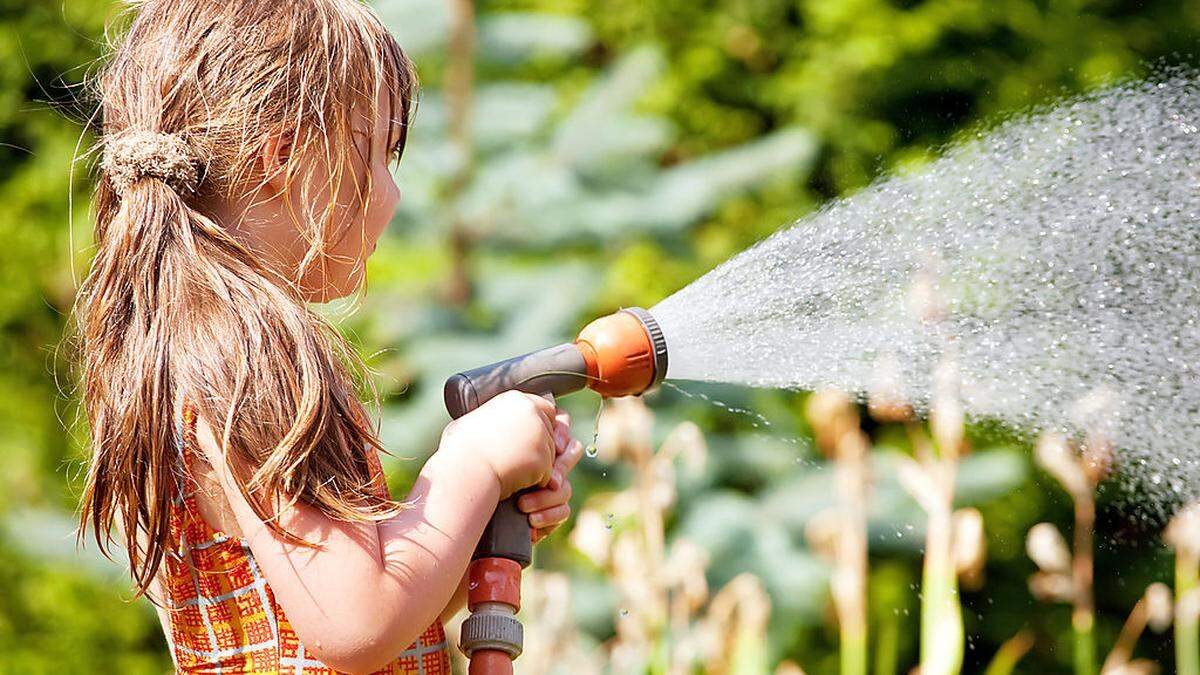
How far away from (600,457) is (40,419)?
1.81m

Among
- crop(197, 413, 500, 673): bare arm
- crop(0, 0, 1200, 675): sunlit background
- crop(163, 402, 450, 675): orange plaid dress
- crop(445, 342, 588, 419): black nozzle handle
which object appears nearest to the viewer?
crop(197, 413, 500, 673): bare arm

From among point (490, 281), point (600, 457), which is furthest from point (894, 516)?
point (490, 281)

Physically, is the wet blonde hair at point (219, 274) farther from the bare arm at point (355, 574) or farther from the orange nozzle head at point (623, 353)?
the orange nozzle head at point (623, 353)

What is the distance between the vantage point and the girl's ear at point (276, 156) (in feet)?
4.26

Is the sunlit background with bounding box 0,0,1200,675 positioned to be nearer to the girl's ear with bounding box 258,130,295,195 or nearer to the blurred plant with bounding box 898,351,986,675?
the blurred plant with bounding box 898,351,986,675

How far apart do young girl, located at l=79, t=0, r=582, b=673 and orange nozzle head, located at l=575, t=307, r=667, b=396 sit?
73mm

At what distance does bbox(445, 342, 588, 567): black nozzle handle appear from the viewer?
4.48 feet

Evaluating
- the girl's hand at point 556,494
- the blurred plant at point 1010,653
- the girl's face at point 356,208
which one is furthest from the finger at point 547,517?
the blurred plant at point 1010,653

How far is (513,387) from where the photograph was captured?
1387 millimetres

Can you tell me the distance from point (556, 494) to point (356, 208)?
0.35 meters

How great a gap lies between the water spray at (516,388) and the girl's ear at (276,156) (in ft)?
0.87

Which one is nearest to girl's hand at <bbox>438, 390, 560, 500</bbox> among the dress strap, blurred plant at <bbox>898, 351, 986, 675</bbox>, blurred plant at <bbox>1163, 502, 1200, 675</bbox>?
the dress strap

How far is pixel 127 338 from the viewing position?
1.24 meters

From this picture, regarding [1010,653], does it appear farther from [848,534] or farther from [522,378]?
[522,378]
